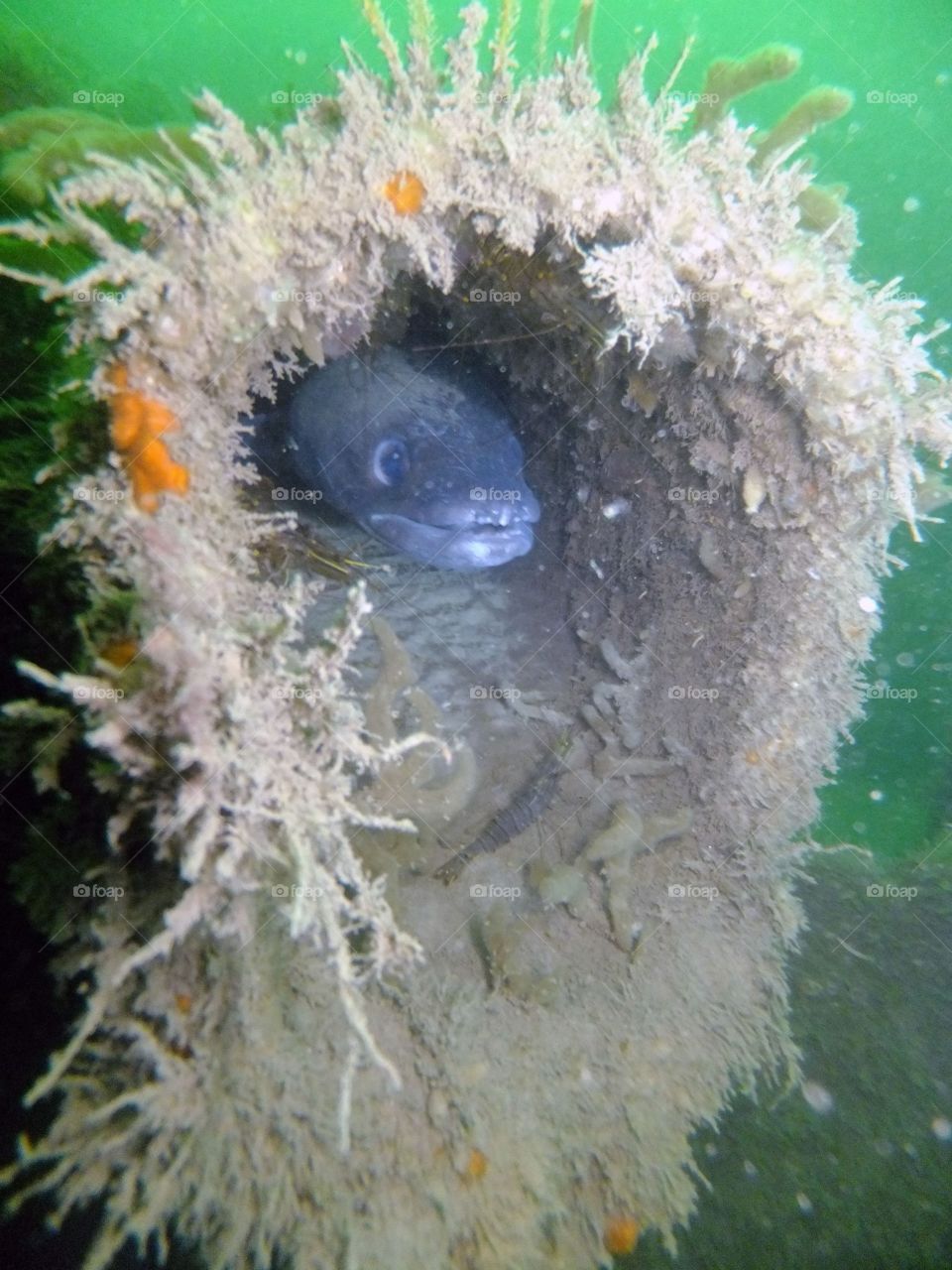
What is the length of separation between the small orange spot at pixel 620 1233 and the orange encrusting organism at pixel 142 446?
124 inches

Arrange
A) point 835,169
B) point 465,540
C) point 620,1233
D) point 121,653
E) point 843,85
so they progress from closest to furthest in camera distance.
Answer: point 121,653 < point 620,1233 < point 465,540 < point 835,169 < point 843,85

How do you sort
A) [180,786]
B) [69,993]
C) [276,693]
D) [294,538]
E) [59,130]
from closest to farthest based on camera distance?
[180,786] → [276,693] → [69,993] → [59,130] → [294,538]

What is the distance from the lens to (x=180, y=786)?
5.32ft

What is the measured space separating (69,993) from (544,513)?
4.26 meters

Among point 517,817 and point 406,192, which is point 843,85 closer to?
point 406,192

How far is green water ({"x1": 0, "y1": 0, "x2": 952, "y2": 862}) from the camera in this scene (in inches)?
389

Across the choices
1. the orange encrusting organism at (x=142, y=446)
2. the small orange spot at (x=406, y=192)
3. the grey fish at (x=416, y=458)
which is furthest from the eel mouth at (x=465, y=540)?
the orange encrusting organism at (x=142, y=446)

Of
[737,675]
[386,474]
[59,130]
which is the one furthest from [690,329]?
[59,130]

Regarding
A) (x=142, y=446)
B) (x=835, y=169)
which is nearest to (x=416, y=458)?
(x=142, y=446)

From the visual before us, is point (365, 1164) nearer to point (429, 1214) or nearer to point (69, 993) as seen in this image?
point (429, 1214)

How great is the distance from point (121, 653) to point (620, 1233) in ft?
9.65

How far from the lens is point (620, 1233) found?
2574 mm

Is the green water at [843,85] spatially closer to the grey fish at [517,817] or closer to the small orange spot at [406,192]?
the small orange spot at [406,192]

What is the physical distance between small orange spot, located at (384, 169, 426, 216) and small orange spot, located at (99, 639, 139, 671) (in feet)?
5.87
